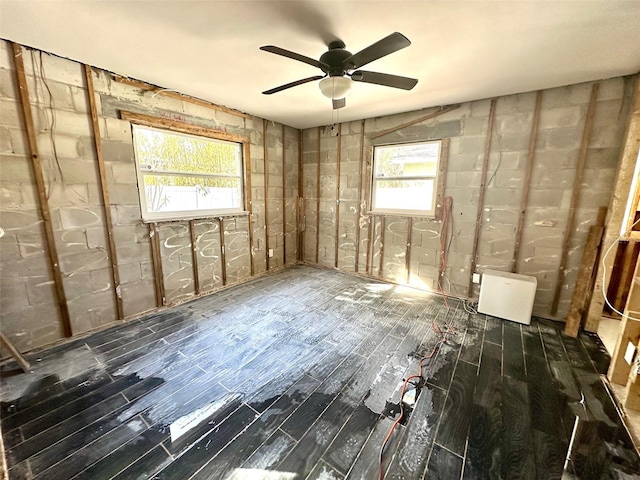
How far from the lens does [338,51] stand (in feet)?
5.65

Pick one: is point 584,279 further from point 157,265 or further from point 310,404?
point 157,265

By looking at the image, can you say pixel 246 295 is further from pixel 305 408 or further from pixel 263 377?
pixel 305 408

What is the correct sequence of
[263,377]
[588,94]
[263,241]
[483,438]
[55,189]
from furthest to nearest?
[263,241] → [588,94] → [55,189] → [263,377] → [483,438]

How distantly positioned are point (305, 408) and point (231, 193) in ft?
9.94

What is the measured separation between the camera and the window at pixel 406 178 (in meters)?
3.52

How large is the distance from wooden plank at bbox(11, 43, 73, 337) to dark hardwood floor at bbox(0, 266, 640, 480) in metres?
0.38

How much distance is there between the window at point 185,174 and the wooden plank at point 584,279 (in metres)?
4.24

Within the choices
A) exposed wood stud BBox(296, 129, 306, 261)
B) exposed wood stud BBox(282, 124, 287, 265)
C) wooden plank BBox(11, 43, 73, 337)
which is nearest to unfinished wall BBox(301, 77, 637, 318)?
exposed wood stud BBox(296, 129, 306, 261)

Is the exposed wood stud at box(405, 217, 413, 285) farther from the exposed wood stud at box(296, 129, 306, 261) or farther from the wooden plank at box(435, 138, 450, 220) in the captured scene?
the exposed wood stud at box(296, 129, 306, 261)

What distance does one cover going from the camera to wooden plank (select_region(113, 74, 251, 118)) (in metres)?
2.54

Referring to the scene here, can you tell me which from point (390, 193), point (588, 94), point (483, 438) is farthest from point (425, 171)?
point (483, 438)

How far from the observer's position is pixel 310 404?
67.8 inches

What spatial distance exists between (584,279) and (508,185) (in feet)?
4.01

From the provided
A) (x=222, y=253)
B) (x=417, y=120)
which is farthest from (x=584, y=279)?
(x=222, y=253)
